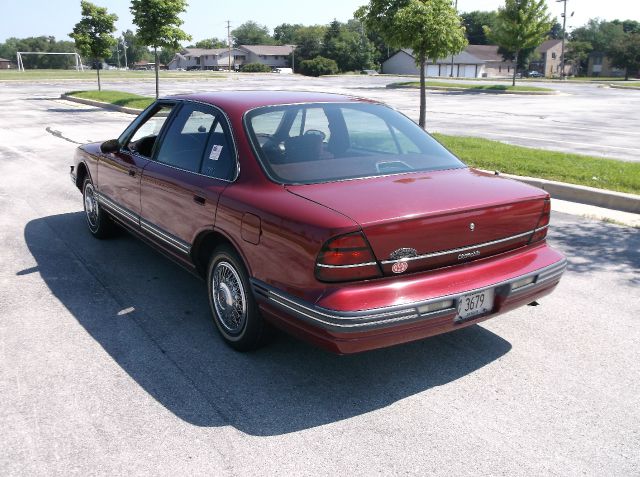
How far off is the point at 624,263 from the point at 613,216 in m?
1.97

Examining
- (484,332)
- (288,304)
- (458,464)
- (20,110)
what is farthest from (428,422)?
(20,110)

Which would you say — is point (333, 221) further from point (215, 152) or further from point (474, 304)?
point (215, 152)

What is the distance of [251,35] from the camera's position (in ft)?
574

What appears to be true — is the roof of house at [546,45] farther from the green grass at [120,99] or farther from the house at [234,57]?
the green grass at [120,99]

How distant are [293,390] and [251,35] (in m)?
182

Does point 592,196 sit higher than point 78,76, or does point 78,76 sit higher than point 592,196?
point 78,76

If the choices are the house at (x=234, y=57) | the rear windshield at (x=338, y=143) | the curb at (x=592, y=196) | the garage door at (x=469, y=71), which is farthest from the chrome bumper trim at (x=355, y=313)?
the house at (x=234, y=57)

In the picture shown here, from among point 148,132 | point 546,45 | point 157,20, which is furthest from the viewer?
point 546,45

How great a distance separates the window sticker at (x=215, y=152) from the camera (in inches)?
163

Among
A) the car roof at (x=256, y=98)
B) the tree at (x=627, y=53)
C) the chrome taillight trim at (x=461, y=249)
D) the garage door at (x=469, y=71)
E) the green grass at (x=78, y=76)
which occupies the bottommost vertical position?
the chrome taillight trim at (x=461, y=249)

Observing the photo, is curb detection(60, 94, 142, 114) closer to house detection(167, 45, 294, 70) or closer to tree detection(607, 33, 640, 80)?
tree detection(607, 33, 640, 80)

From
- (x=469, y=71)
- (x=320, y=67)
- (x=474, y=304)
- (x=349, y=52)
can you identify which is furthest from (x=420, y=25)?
(x=469, y=71)

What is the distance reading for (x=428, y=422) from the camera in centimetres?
322

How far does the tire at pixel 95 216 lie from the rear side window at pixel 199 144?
1786 mm
